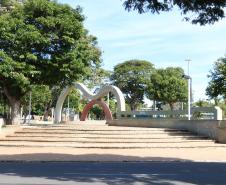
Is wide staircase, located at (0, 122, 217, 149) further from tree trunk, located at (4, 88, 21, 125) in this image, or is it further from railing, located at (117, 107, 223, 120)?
tree trunk, located at (4, 88, 21, 125)

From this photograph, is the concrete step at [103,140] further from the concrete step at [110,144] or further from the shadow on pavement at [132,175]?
the shadow on pavement at [132,175]

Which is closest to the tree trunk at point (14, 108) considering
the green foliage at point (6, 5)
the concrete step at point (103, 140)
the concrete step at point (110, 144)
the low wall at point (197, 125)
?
the concrete step at point (103, 140)

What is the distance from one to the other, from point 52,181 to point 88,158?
26.0ft

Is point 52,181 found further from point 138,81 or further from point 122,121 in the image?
point 138,81

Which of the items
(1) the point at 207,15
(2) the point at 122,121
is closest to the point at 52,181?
(1) the point at 207,15

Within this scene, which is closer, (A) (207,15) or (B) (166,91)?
(A) (207,15)

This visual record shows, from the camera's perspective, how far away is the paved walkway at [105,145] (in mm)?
20391

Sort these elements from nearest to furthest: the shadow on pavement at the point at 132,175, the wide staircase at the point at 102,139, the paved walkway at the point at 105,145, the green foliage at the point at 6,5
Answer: the shadow on pavement at the point at 132,175
the paved walkway at the point at 105,145
the wide staircase at the point at 102,139
the green foliage at the point at 6,5

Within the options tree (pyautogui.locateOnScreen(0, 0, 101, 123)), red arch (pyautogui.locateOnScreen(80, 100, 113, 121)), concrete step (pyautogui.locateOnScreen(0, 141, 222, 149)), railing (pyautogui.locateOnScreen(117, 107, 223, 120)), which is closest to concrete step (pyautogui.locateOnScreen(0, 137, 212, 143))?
concrete step (pyautogui.locateOnScreen(0, 141, 222, 149))

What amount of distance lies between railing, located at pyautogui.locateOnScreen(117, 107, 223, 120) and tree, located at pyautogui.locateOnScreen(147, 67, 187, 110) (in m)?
39.6

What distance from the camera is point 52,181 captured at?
11836 mm

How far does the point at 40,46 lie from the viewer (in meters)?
30.5

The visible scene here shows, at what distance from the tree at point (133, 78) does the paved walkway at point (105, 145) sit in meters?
52.7

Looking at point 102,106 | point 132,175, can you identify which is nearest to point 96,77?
point 102,106
